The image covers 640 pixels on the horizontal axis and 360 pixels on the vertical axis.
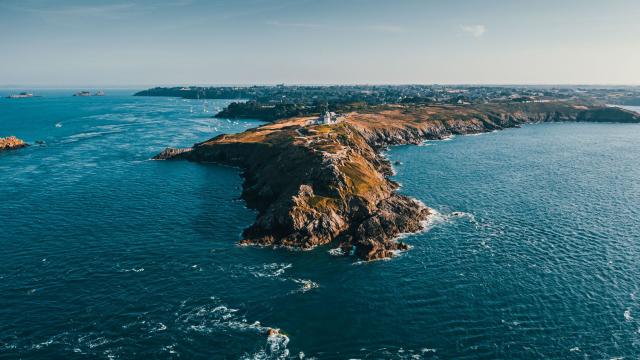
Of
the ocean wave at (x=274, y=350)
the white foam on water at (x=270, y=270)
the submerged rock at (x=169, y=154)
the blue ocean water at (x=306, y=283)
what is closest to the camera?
the ocean wave at (x=274, y=350)

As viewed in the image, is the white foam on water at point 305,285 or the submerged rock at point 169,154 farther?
the submerged rock at point 169,154

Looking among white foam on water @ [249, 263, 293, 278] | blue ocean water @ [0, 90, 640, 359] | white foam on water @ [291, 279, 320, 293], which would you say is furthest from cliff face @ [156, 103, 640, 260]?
white foam on water @ [291, 279, 320, 293]

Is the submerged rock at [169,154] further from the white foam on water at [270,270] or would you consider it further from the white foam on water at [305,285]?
the white foam on water at [305,285]

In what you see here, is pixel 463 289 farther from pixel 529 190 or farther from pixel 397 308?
pixel 529 190

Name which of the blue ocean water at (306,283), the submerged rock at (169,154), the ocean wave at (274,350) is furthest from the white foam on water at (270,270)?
the submerged rock at (169,154)

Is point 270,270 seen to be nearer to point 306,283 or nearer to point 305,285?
point 306,283

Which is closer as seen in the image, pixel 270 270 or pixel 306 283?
pixel 306 283

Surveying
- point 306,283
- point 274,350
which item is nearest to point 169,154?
point 306,283

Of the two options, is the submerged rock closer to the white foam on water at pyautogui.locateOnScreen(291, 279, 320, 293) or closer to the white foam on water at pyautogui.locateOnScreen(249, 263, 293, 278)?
the white foam on water at pyautogui.locateOnScreen(249, 263, 293, 278)

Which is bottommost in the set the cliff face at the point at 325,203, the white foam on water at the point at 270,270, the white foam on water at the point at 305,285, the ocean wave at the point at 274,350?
the ocean wave at the point at 274,350
